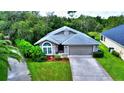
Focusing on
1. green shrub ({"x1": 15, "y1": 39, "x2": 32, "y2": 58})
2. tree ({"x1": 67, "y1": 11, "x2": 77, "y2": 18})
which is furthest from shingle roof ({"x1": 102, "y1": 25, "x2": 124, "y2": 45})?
green shrub ({"x1": 15, "y1": 39, "x2": 32, "y2": 58})

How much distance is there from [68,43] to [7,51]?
0.77m

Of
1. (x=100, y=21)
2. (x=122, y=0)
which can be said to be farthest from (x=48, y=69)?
(x=122, y=0)

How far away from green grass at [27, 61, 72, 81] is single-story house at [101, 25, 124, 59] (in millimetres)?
588

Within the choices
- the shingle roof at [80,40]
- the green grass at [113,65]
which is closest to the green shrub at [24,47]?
the shingle roof at [80,40]

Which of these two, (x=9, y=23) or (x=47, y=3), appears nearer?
(x=47, y=3)

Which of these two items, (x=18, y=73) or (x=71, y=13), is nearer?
(x=71, y=13)

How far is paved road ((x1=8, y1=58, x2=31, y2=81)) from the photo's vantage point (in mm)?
5316

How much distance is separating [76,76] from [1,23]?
113cm

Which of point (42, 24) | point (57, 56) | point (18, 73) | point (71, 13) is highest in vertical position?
point (71, 13)

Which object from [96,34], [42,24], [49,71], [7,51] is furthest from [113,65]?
[7,51]

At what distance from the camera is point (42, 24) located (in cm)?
536

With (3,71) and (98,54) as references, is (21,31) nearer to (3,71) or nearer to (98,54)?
(3,71)

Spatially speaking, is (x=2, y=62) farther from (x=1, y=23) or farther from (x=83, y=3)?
(x=83, y=3)

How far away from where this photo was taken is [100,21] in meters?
5.34
